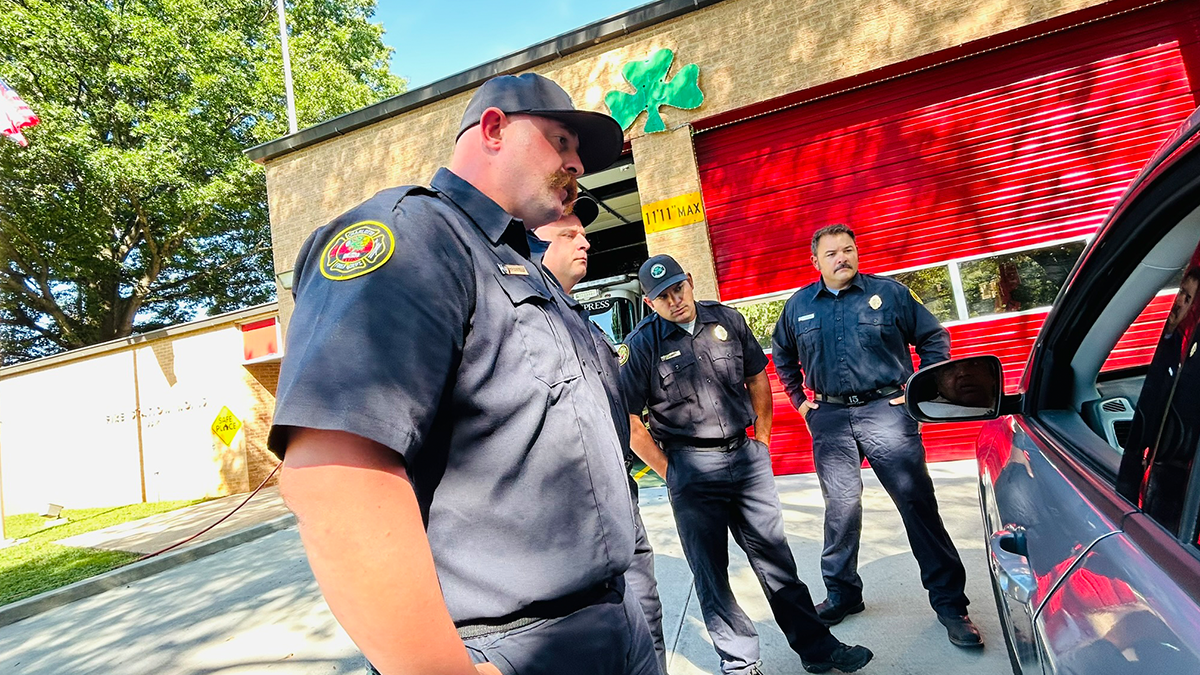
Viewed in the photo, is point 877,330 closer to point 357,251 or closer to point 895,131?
point 357,251

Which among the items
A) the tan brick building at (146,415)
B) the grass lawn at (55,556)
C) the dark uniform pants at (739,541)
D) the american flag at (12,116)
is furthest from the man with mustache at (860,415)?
the american flag at (12,116)

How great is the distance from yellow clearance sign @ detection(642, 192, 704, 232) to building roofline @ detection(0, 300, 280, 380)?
701 cm

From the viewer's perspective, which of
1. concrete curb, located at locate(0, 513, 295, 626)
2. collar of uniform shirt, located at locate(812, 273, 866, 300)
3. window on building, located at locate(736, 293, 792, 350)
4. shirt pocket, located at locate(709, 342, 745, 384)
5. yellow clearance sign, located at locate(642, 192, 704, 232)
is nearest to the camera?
shirt pocket, located at locate(709, 342, 745, 384)

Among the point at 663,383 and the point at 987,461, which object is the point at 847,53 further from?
the point at 987,461

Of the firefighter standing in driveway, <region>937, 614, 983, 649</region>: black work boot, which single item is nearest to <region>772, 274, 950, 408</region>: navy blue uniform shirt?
the firefighter standing in driveway

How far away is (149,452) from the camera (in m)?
12.9

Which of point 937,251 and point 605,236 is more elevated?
point 605,236

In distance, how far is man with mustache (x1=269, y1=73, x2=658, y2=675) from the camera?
784 millimetres

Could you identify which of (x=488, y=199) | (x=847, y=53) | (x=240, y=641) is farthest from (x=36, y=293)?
(x=488, y=199)

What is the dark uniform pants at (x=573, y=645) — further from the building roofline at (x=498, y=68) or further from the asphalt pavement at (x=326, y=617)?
the building roofline at (x=498, y=68)

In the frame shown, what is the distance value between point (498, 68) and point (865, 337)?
21.3 feet

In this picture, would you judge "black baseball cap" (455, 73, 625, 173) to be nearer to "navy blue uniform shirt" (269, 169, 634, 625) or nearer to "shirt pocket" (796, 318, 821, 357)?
"navy blue uniform shirt" (269, 169, 634, 625)

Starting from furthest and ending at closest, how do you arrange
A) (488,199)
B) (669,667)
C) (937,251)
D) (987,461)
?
(937,251) < (669,667) < (987,461) < (488,199)

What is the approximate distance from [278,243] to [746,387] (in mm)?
8846
